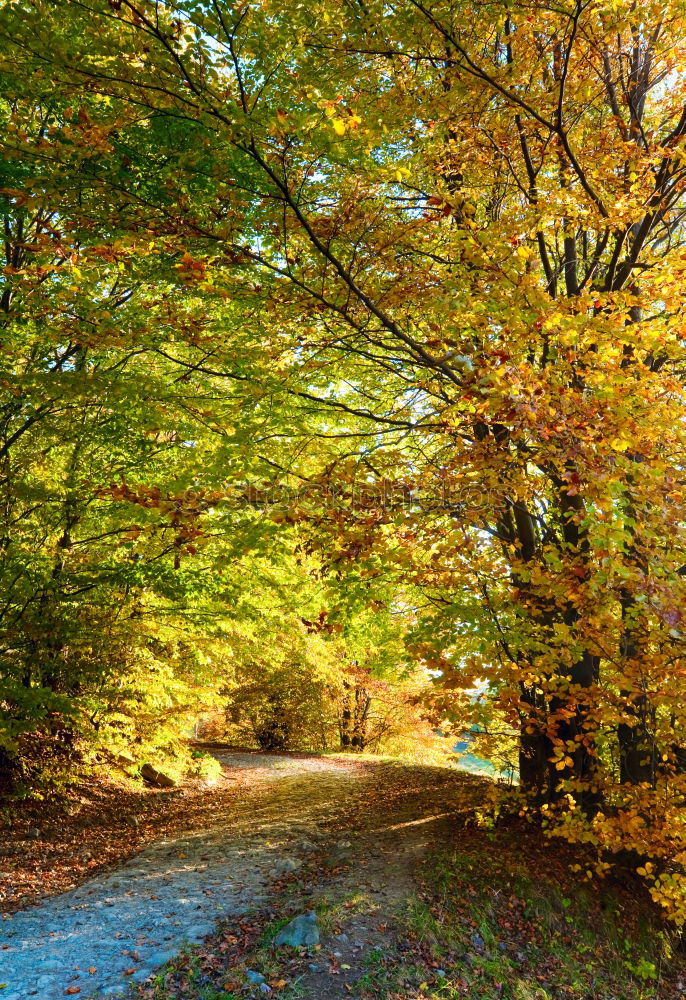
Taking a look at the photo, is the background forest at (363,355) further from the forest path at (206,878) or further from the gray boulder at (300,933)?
the gray boulder at (300,933)

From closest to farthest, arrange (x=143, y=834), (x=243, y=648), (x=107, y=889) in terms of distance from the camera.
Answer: (x=107, y=889), (x=143, y=834), (x=243, y=648)

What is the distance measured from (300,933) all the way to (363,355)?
214 inches

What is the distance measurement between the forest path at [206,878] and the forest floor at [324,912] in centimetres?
3

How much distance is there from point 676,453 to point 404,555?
243 cm

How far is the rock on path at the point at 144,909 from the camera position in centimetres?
471

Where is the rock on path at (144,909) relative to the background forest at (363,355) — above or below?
below

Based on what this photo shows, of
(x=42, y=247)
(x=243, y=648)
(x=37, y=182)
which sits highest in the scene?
(x=37, y=182)

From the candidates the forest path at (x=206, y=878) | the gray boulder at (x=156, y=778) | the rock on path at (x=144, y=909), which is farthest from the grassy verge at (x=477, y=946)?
the gray boulder at (x=156, y=778)

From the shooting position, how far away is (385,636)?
30.6 feet

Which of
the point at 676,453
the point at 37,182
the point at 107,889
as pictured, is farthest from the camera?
the point at 107,889

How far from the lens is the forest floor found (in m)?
4.68

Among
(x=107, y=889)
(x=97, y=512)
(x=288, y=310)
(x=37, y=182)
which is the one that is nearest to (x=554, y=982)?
(x=107, y=889)

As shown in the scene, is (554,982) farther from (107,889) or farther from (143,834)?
(143,834)

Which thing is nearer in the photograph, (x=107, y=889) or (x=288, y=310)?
(x=288, y=310)
